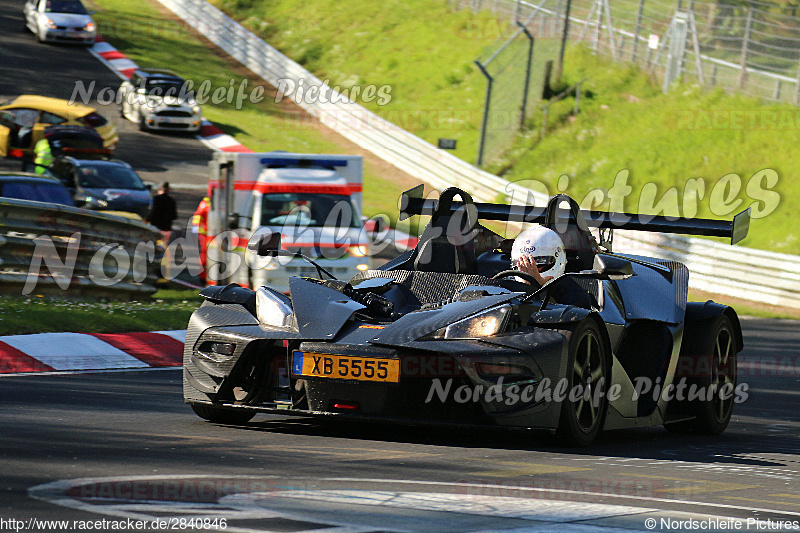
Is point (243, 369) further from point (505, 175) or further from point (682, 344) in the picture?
point (505, 175)

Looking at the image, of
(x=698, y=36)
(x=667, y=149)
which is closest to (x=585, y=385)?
(x=667, y=149)

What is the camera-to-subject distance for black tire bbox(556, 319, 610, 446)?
7.74 metres

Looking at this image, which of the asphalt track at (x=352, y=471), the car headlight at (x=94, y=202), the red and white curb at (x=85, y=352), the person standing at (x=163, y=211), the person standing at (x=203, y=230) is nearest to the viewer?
the asphalt track at (x=352, y=471)

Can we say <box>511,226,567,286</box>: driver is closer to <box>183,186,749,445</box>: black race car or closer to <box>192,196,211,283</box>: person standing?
<box>183,186,749,445</box>: black race car

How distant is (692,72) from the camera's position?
112ft

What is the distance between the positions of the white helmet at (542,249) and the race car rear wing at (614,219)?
0.41 m

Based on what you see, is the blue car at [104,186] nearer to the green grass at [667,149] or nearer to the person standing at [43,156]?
the person standing at [43,156]

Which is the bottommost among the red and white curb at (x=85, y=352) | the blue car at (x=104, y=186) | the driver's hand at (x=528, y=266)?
the blue car at (x=104, y=186)

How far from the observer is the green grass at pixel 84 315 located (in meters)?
13.1

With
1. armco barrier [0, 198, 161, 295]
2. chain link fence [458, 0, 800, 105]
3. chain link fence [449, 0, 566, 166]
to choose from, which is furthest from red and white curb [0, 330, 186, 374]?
chain link fence [449, 0, 566, 166]

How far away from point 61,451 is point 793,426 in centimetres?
610

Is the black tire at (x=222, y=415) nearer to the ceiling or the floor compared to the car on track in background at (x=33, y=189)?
nearer to the ceiling

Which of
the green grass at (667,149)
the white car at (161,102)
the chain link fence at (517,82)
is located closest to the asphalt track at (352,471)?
the green grass at (667,149)

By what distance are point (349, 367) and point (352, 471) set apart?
1085mm
